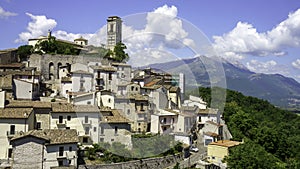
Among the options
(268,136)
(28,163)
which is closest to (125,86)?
(28,163)

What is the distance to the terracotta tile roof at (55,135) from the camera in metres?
12.2

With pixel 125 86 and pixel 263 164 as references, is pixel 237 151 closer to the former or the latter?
pixel 263 164

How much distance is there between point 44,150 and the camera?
1206 cm

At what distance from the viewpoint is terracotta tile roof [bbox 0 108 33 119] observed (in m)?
13.0

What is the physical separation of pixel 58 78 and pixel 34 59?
2.33 metres

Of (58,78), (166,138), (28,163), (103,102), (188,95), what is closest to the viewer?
(166,138)

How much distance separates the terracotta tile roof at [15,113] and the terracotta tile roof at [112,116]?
127 inches

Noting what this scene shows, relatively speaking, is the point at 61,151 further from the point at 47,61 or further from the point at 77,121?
the point at 47,61

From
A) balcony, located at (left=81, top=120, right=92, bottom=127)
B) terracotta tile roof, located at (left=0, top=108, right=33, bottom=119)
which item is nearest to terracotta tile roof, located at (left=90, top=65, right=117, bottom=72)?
balcony, located at (left=81, top=120, right=92, bottom=127)

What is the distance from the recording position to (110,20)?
2084 centimetres

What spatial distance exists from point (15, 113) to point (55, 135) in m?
2.14

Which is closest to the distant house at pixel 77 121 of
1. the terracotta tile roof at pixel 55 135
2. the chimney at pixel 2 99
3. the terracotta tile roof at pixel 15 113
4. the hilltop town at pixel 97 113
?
the hilltop town at pixel 97 113

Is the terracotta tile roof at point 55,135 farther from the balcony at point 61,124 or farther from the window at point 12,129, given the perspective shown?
the balcony at point 61,124

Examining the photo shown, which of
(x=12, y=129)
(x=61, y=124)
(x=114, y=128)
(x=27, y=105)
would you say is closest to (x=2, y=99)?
(x=27, y=105)
